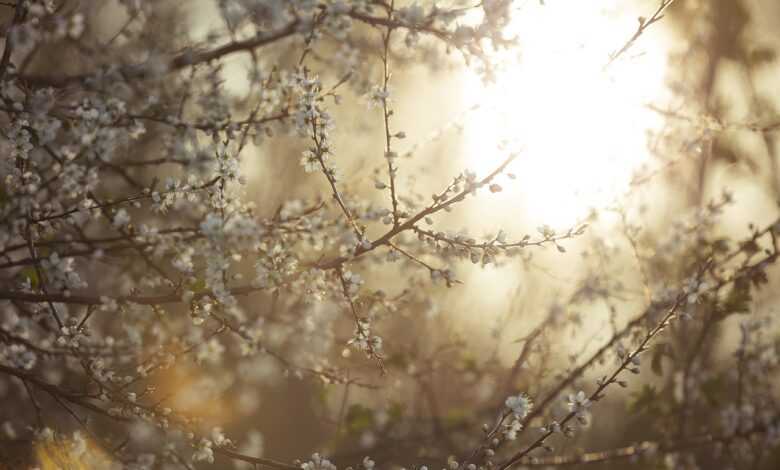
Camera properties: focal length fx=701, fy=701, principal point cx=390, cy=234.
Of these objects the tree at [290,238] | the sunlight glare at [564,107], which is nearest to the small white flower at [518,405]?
the tree at [290,238]

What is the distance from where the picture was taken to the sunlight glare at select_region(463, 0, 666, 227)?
2770 millimetres

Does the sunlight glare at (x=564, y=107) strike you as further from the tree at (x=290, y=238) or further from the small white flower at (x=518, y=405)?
the small white flower at (x=518, y=405)

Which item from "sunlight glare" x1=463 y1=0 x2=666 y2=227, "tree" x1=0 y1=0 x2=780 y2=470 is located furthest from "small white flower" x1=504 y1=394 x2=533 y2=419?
"sunlight glare" x1=463 y1=0 x2=666 y2=227

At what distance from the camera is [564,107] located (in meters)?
2.73

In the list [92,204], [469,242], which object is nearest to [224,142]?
[92,204]

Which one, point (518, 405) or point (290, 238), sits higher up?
point (290, 238)

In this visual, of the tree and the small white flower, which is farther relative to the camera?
the small white flower

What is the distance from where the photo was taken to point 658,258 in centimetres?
652

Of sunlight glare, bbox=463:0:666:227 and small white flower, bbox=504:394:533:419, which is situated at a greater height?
sunlight glare, bbox=463:0:666:227

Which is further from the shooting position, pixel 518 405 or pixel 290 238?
pixel 290 238

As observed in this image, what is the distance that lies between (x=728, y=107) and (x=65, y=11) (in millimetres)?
5638

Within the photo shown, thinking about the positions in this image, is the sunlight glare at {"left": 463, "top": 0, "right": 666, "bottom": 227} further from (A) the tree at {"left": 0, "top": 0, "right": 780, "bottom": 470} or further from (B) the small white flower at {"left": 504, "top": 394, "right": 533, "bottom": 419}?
(B) the small white flower at {"left": 504, "top": 394, "right": 533, "bottom": 419}

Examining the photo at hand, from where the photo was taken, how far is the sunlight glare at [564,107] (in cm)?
277

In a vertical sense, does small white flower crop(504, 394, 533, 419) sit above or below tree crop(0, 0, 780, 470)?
below
